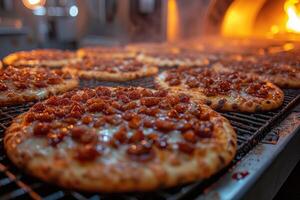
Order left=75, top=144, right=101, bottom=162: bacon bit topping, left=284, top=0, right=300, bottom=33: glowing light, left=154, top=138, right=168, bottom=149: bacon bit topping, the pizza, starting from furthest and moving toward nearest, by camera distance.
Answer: left=284, top=0, right=300, bottom=33: glowing light < the pizza < left=154, top=138, right=168, bottom=149: bacon bit topping < left=75, top=144, right=101, bottom=162: bacon bit topping

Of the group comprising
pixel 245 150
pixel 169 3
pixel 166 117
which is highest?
pixel 169 3

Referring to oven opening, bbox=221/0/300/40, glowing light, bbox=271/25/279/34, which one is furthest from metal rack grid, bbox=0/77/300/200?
glowing light, bbox=271/25/279/34

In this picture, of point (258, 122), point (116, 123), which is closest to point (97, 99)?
point (116, 123)

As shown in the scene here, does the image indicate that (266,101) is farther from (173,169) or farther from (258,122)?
(173,169)

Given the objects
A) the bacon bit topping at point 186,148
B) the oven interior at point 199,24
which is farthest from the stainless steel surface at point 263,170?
the oven interior at point 199,24

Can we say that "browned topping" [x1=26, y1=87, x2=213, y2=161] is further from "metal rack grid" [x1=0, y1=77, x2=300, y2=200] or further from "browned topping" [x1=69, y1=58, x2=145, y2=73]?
"browned topping" [x1=69, y1=58, x2=145, y2=73]
